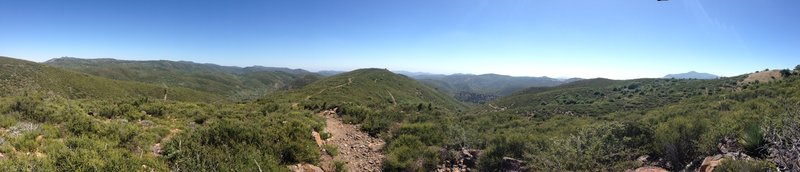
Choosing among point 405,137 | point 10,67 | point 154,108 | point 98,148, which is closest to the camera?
point 98,148

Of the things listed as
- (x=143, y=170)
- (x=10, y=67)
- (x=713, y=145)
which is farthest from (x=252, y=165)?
(x=10, y=67)

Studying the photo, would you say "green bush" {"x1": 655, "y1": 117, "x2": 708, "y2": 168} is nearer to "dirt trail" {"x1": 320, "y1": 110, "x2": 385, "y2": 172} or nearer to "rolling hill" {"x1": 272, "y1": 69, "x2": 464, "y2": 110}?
"dirt trail" {"x1": 320, "y1": 110, "x2": 385, "y2": 172}

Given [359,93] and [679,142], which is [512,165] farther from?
[359,93]

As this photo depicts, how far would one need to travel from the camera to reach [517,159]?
12359 mm

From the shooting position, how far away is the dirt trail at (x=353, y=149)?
11.4 meters

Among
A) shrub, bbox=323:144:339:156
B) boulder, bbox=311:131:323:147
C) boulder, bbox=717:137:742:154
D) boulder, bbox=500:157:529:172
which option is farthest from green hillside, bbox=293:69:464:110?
boulder, bbox=717:137:742:154

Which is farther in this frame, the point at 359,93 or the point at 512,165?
the point at 359,93

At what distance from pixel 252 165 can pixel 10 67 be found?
106881mm

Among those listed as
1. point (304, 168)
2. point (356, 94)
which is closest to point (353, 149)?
point (304, 168)

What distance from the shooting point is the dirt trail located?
37.5 ft

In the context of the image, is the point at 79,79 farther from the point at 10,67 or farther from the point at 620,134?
the point at 620,134

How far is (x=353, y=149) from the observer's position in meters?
13.1

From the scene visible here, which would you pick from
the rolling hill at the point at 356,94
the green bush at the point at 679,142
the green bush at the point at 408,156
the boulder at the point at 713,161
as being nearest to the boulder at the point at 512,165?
the green bush at the point at 408,156

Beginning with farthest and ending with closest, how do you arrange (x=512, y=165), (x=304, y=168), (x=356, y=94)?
1. (x=356, y=94)
2. (x=512, y=165)
3. (x=304, y=168)
